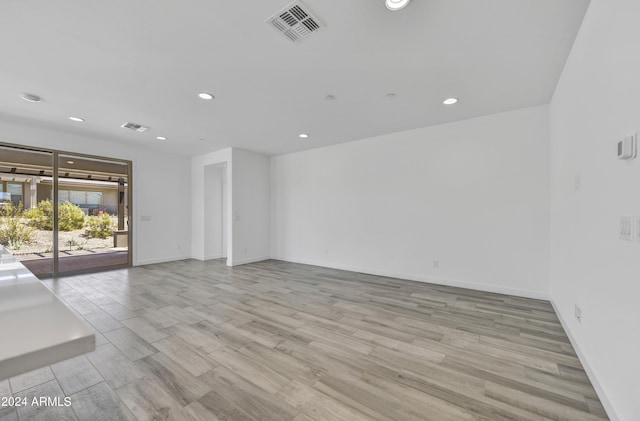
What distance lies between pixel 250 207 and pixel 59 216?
11.5 feet

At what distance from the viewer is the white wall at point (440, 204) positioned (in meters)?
3.61

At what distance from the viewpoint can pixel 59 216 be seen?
16.3 feet

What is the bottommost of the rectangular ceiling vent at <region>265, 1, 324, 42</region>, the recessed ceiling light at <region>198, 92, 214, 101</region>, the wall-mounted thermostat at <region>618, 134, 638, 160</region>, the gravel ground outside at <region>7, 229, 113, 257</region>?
the gravel ground outside at <region>7, 229, 113, 257</region>

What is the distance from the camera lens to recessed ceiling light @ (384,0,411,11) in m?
1.77

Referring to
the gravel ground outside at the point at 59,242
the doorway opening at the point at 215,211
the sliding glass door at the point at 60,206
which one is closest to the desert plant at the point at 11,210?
the sliding glass door at the point at 60,206

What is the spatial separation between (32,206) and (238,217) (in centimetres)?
353

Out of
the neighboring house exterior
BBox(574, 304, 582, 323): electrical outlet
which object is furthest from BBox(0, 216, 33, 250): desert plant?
BBox(574, 304, 582, 323): electrical outlet

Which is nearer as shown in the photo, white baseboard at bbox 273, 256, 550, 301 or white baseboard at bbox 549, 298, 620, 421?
white baseboard at bbox 549, 298, 620, 421

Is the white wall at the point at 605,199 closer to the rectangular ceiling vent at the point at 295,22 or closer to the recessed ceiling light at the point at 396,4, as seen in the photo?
the recessed ceiling light at the point at 396,4

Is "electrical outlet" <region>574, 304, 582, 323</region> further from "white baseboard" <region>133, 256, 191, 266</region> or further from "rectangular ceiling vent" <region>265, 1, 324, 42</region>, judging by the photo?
"white baseboard" <region>133, 256, 191, 266</region>

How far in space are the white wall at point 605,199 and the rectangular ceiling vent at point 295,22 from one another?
182cm

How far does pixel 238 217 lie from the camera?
5895mm

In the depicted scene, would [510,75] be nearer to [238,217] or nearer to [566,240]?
[566,240]

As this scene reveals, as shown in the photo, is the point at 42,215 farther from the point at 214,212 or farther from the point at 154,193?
the point at 214,212
